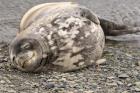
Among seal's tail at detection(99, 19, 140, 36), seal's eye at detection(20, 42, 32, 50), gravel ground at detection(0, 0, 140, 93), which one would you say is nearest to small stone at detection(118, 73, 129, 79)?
gravel ground at detection(0, 0, 140, 93)

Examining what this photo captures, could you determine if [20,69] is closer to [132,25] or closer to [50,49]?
[50,49]

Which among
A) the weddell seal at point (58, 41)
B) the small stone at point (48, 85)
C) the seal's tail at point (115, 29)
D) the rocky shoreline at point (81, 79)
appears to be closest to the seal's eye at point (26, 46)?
the weddell seal at point (58, 41)

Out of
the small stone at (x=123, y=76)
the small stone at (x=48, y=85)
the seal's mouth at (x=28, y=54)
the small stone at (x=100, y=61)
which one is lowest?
the small stone at (x=123, y=76)

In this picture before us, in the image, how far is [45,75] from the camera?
15.6 feet

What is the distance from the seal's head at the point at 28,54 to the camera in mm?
4668

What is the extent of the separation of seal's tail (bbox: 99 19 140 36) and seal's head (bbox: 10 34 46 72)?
143cm

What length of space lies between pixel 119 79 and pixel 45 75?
0.71m

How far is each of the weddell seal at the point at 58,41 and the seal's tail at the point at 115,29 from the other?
0.63 metres

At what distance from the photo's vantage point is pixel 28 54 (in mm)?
4652

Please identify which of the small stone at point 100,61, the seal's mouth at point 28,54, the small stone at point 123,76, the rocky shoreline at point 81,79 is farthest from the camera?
the small stone at point 100,61

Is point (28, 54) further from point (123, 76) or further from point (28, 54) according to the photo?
point (123, 76)

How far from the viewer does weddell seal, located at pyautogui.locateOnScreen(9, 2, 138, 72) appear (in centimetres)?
472

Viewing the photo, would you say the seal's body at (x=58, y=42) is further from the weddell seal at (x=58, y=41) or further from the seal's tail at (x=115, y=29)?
the seal's tail at (x=115, y=29)

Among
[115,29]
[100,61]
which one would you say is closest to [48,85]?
[100,61]
